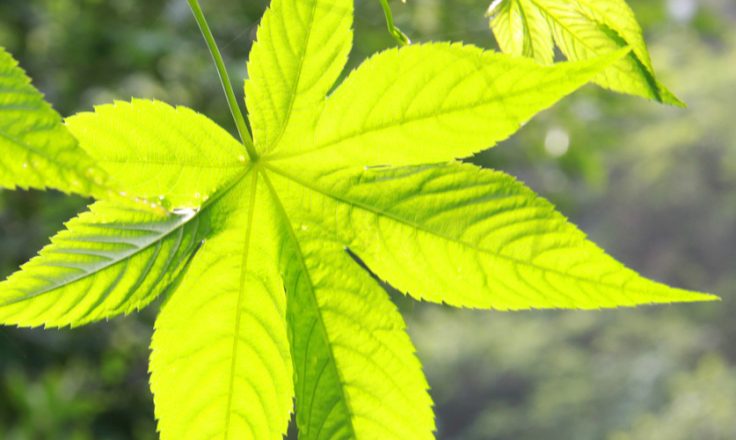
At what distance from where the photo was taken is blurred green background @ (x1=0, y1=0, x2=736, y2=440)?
311cm

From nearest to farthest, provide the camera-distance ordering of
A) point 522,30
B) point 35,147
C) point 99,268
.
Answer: point 35,147 → point 99,268 → point 522,30

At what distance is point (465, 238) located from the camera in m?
0.43

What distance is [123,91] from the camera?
3.14 m

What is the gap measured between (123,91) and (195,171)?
2850 millimetres

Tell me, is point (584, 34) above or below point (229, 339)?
above

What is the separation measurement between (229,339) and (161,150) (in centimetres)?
11

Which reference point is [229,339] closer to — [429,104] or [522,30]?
[429,104]

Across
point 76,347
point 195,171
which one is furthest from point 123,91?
point 195,171

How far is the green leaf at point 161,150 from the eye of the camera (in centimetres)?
43

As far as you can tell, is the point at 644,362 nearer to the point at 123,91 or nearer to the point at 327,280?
the point at 123,91

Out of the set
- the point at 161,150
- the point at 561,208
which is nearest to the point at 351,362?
the point at 161,150

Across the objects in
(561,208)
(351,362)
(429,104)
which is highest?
(429,104)

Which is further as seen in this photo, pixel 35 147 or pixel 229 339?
pixel 229 339

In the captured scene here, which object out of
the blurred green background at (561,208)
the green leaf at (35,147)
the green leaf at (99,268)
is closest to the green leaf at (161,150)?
the green leaf at (99,268)
